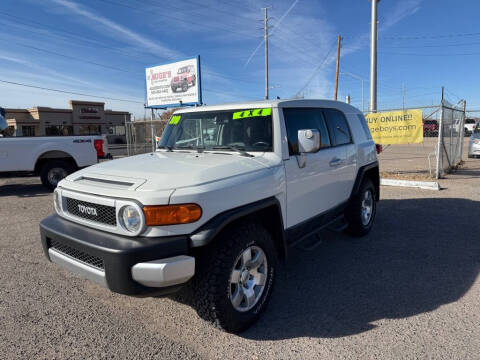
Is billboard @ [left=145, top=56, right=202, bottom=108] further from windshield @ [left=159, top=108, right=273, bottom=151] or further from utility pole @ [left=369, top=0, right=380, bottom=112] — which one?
windshield @ [left=159, top=108, right=273, bottom=151]

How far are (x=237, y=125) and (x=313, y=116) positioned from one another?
1.01 m

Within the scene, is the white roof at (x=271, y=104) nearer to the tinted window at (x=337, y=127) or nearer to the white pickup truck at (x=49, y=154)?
the tinted window at (x=337, y=127)

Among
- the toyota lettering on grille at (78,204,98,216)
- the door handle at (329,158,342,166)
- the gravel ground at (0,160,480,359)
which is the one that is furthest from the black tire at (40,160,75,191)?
the door handle at (329,158,342,166)

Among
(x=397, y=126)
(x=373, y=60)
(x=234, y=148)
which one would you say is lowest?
(x=234, y=148)

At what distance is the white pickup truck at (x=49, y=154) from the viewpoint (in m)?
8.62

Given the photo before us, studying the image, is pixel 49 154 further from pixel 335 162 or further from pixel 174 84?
pixel 174 84

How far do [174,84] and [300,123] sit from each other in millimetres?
17817

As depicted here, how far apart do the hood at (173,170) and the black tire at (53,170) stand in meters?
6.68

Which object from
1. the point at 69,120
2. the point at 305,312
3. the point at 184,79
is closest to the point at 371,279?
the point at 305,312

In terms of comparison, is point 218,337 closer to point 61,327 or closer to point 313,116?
point 61,327

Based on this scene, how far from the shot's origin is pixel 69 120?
45000mm

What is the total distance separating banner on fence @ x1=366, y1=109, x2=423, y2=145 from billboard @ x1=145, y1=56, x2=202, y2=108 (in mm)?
10667

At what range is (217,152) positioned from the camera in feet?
11.6

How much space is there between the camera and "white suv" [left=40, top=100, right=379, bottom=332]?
2367mm
